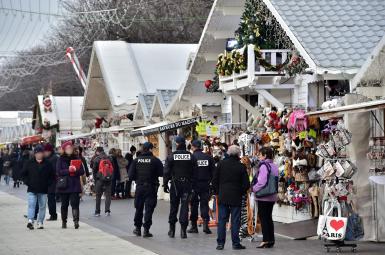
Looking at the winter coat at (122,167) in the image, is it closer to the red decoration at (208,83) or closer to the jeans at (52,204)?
the red decoration at (208,83)

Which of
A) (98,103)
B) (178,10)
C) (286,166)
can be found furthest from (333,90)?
(178,10)

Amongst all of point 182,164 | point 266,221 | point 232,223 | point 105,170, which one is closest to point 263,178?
point 266,221

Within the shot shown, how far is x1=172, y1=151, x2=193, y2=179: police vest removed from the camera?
17.6m

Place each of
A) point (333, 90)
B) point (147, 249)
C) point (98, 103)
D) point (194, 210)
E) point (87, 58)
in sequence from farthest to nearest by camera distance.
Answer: point (87, 58) → point (98, 103) → point (333, 90) → point (194, 210) → point (147, 249)

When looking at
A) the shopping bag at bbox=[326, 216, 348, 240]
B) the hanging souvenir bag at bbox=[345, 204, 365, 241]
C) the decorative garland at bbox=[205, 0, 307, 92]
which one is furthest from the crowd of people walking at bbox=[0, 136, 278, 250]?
the decorative garland at bbox=[205, 0, 307, 92]

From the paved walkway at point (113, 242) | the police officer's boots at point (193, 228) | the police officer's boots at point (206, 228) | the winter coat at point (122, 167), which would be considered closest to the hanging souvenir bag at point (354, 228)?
the paved walkway at point (113, 242)

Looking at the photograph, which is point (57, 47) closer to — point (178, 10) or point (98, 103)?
point (178, 10)

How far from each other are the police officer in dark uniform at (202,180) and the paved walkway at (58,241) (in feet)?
5.80

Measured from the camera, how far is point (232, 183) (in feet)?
51.2

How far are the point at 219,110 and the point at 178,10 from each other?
110 ft

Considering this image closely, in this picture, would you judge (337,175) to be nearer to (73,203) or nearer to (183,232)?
(183,232)

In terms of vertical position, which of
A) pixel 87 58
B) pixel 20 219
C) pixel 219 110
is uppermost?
pixel 87 58

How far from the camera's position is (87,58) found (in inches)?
2857

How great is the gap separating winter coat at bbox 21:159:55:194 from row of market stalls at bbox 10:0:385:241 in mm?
4726
